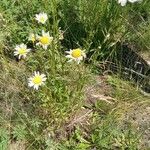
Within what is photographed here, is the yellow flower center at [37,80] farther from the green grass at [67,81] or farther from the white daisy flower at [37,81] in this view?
the green grass at [67,81]

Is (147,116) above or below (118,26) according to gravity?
below

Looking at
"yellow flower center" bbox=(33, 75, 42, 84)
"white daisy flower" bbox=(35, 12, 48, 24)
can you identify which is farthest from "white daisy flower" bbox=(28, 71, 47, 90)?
"white daisy flower" bbox=(35, 12, 48, 24)

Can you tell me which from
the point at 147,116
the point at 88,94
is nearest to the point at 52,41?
the point at 88,94

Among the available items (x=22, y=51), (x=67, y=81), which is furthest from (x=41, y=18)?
(x=67, y=81)

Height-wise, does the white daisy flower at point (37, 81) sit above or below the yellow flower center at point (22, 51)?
below

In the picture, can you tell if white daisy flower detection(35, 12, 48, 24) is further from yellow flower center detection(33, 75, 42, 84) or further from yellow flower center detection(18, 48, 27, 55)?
yellow flower center detection(33, 75, 42, 84)

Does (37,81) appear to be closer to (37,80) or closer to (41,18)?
(37,80)

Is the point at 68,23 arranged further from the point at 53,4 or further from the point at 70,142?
the point at 70,142

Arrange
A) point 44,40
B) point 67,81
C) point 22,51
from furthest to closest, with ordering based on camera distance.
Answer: point 67,81
point 22,51
point 44,40

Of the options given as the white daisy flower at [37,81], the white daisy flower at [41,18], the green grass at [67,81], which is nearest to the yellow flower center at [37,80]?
the white daisy flower at [37,81]
